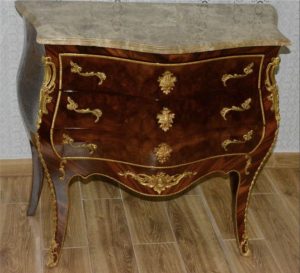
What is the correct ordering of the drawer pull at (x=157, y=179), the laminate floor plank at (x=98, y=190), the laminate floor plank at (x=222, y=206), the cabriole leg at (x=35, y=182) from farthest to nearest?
the laminate floor plank at (x=98, y=190), the laminate floor plank at (x=222, y=206), the cabriole leg at (x=35, y=182), the drawer pull at (x=157, y=179)

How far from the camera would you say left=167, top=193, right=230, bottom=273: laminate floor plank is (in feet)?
7.38

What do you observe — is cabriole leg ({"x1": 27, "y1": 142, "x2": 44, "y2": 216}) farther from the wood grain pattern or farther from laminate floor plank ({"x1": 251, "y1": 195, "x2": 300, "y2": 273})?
laminate floor plank ({"x1": 251, "y1": 195, "x2": 300, "y2": 273})

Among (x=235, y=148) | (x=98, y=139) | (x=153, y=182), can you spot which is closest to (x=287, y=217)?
(x=235, y=148)

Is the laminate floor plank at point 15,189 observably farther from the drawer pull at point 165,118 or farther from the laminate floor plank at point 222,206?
the drawer pull at point 165,118

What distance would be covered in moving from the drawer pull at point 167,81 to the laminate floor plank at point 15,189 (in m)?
0.95

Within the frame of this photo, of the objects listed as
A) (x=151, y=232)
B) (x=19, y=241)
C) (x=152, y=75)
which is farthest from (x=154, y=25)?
(x=19, y=241)

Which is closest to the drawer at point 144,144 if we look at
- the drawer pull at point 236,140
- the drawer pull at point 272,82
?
the drawer pull at point 236,140

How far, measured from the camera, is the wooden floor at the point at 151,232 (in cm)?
223

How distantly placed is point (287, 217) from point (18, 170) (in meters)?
1.15

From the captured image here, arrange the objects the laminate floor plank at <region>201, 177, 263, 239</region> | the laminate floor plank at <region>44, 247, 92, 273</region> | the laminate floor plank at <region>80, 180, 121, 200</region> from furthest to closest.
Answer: the laminate floor plank at <region>80, 180, 121, 200</region> → the laminate floor plank at <region>201, 177, 263, 239</region> → the laminate floor plank at <region>44, 247, 92, 273</region>

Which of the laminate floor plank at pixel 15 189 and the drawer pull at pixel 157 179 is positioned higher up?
the drawer pull at pixel 157 179

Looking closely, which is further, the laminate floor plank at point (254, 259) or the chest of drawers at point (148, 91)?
the laminate floor plank at point (254, 259)

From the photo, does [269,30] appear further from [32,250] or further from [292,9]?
[32,250]

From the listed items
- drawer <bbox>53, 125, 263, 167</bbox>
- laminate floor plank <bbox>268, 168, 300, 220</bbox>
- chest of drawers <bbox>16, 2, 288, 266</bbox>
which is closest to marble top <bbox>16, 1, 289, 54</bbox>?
chest of drawers <bbox>16, 2, 288, 266</bbox>
